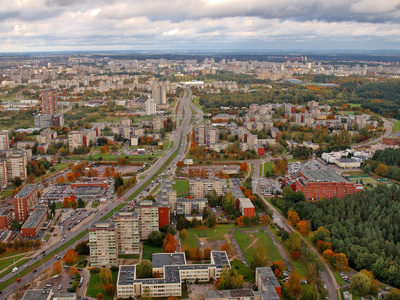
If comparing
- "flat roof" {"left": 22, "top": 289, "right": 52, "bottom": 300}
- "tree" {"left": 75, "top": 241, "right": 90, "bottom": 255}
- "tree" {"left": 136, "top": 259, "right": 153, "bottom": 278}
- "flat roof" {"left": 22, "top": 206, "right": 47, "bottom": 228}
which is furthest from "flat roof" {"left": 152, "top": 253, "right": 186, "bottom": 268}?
"flat roof" {"left": 22, "top": 206, "right": 47, "bottom": 228}

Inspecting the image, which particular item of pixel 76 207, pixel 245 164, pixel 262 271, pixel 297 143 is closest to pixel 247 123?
pixel 297 143

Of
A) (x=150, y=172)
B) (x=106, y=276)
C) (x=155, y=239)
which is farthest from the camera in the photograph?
(x=150, y=172)

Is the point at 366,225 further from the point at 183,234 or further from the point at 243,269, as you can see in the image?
the point at 183,234

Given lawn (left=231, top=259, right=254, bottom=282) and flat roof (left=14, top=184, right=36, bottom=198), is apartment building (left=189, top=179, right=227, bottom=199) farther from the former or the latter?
flat roof (left=14, top=184, right=36, bottom=198)

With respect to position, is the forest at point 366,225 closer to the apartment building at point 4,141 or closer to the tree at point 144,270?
the tree at point 144,270

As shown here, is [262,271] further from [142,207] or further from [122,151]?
[122,151]

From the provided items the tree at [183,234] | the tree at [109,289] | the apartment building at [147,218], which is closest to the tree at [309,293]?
the tree at [183,234]

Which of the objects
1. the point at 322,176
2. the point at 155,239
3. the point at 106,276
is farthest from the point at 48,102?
the point at 106,276
